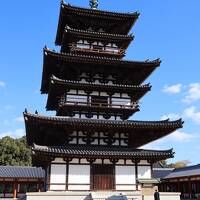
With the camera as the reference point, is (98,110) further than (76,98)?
No

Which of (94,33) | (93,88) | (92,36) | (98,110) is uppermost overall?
(94,33)

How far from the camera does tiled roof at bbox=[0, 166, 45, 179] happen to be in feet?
152

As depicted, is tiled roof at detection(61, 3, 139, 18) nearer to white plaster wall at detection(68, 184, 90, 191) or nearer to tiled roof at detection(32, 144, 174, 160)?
tiled roof at detection(32, 144, 174, 160)

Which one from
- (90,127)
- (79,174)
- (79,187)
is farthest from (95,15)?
(79,187)

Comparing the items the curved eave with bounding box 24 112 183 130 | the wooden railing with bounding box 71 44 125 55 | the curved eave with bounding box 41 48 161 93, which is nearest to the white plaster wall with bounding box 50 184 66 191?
the curved eave with bounding box 24 112 183 130

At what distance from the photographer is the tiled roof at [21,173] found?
46.2 m

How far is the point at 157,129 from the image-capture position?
26.8 metres

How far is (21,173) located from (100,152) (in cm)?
2688

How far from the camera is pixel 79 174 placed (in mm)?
24625

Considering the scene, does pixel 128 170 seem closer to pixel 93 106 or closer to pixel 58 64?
pixel 93 106

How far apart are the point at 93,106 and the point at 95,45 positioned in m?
7.41

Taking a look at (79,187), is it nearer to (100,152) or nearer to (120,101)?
(100,152)

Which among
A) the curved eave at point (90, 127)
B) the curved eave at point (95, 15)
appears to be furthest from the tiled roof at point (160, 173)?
the curved eave at point (95, 15)

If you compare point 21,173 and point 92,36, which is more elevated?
point 92,36
